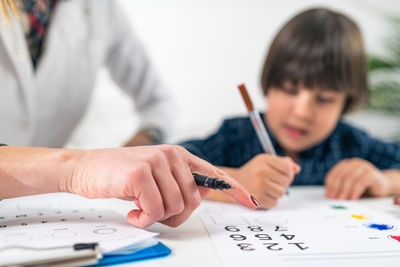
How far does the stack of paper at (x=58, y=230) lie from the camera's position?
0.92 feet

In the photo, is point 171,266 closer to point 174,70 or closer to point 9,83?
point 9,83

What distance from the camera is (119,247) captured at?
0.97 feet

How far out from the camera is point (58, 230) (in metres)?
0.34

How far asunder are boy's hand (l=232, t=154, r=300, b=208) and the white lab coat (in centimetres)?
36

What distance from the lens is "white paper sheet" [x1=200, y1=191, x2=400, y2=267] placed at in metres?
0.30

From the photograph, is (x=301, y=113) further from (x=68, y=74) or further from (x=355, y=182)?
(x=68, y=74)

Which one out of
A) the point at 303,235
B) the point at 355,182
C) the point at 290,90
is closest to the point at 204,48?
the point at 290,90

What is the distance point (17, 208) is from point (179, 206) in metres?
0.20

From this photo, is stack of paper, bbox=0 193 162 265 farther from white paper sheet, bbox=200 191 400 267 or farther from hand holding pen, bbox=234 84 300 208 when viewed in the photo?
hand holding pen, bbox=234 84 300 208

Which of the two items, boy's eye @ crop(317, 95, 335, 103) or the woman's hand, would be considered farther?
boy's eye @ crop(317, 95, 335, 103)

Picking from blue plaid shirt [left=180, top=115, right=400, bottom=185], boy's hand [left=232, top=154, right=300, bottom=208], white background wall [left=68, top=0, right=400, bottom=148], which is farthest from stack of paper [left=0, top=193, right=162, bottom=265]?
white background wall [left=68, top=0, right=400, bottom=148]

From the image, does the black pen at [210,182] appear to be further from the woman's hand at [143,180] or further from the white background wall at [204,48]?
the white background wall at [204,48]

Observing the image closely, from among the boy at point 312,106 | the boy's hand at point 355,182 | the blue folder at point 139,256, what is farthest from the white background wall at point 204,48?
the blue folder at point 139,256

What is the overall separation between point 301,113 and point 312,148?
0.15 metres
